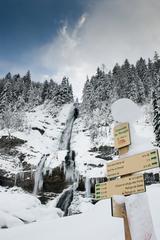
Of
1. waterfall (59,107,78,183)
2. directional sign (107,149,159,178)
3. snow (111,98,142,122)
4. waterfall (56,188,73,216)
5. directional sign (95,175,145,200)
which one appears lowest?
waterfall (56,188,73,216)

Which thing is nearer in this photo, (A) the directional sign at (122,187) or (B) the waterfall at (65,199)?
(A) the directional sign at (122,187)

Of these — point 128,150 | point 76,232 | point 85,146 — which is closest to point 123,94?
point 85,146

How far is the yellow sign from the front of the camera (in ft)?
14.7

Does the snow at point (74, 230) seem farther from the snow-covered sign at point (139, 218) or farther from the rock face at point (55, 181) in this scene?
the rock face at point (55, 181)

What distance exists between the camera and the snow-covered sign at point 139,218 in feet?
12.1

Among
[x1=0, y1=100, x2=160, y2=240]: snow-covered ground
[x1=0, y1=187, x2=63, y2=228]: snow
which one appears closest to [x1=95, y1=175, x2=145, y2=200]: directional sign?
[x1=0, y1=100, x2=160, y2=240]: snow-covered ground

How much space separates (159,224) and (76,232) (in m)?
2.65

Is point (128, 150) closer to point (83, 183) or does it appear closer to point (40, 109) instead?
point (83, 183)

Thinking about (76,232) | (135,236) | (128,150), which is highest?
(128,150)

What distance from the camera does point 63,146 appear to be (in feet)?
136

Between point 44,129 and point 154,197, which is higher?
point 44,129

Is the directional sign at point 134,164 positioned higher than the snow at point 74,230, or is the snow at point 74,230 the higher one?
the directional sign at point 134,164

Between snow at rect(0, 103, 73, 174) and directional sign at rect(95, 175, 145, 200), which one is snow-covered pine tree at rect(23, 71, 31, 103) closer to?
Result: snow at rect(0, 103, 73, 174)

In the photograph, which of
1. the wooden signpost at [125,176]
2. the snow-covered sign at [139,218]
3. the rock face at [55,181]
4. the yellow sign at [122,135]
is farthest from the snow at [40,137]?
the snow-covered sign at [139,218]
